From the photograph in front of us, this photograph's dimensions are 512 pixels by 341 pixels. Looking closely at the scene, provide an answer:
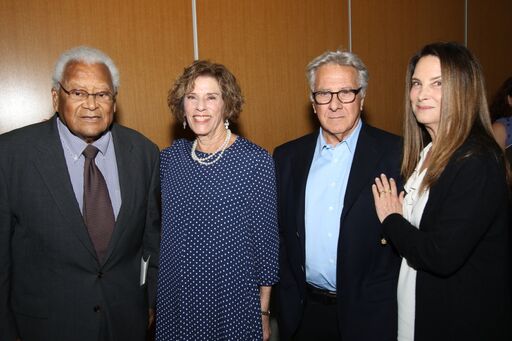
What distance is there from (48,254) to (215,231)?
75 cm

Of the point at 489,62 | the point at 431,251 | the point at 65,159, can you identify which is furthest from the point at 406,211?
the point at 489,62

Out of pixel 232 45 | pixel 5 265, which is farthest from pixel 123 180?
pixel 232 45

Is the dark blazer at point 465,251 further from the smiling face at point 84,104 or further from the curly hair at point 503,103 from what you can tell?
the curly hair at point 503,103

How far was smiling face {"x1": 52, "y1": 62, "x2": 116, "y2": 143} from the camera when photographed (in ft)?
6.47

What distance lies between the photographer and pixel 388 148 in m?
2.16

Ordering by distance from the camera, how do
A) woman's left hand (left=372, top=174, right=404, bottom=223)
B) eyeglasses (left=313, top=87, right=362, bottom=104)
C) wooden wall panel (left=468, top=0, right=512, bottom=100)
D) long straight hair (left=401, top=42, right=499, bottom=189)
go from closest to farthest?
long straight hair (left=401, top=42, right=499, bottom=189)
woman's left hand (left=372, top=174, right=404, bottom=223)
eyeglasses (left=313, top=87, right=362, bottom=104)
wooden wall panel (left=468, top=0, right=512, bottom=100)

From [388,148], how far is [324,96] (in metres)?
0.42

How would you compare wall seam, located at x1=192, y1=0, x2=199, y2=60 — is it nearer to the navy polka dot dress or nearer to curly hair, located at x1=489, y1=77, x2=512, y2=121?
the navy polka dot dress

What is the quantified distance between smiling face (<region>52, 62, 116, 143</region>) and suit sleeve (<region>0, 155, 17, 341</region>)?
0.37 m

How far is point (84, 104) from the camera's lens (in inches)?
77.7

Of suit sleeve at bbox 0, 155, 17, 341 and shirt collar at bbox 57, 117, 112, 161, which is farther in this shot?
shirt collar at bbox 57, 117, 112, 161

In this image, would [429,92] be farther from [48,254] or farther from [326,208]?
[48,254]

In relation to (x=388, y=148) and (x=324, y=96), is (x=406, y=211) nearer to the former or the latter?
(x=388, y=148)

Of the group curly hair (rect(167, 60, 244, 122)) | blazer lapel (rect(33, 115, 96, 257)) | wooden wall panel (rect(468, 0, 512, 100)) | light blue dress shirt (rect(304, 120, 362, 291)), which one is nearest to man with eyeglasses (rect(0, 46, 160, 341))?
blazer lapel (rect(33, 115, 96, 257))
